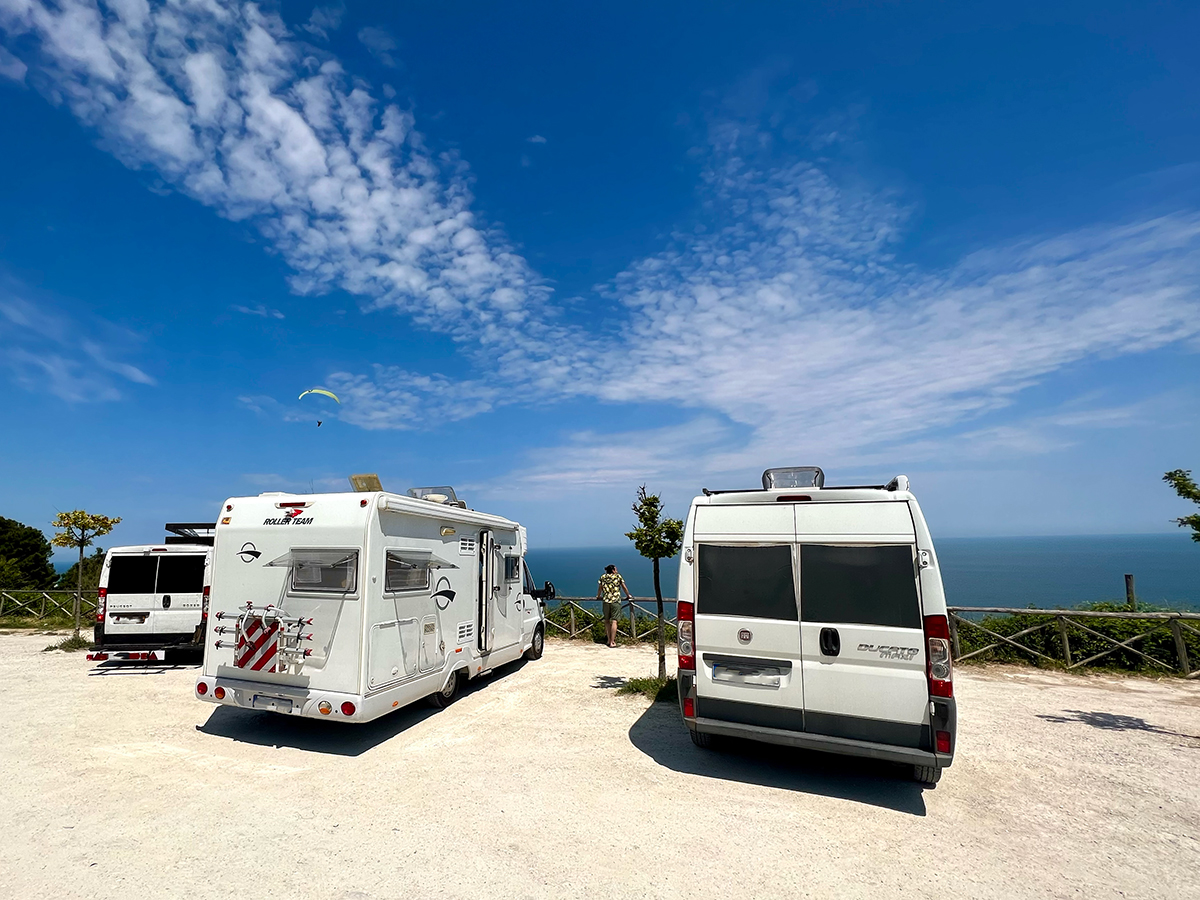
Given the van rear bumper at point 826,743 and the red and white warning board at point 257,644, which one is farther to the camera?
the red and white warning board at point 257,644

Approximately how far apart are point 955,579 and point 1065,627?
100 metres

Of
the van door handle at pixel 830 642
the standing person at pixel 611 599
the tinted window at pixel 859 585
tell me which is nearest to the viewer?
the tinted window at pixel 859 585

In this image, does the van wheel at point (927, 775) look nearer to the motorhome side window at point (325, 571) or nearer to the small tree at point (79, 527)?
the motorhome side window at point (325, 571)

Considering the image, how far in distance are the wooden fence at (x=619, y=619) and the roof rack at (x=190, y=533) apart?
7.48 metres

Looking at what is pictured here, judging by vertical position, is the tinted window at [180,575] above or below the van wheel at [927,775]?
above

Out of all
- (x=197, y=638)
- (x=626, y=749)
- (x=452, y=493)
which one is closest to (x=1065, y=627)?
(x=626, y=749)

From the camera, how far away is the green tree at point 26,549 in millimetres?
39750

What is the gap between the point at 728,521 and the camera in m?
5.99

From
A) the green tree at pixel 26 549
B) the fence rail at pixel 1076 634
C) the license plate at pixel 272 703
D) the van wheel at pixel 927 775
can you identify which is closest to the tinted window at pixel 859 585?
the van wheel at pixel 927 775

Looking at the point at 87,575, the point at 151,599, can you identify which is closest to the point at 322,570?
the point at 151,599

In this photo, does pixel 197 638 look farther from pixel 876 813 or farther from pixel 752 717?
pixel 876 813

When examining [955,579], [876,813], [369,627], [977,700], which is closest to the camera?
[876,813]

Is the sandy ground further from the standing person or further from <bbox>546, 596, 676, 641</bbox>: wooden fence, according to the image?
<bbox>546, 596, 676, 641</bbox>: wooden fence

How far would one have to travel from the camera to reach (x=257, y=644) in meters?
6.78
